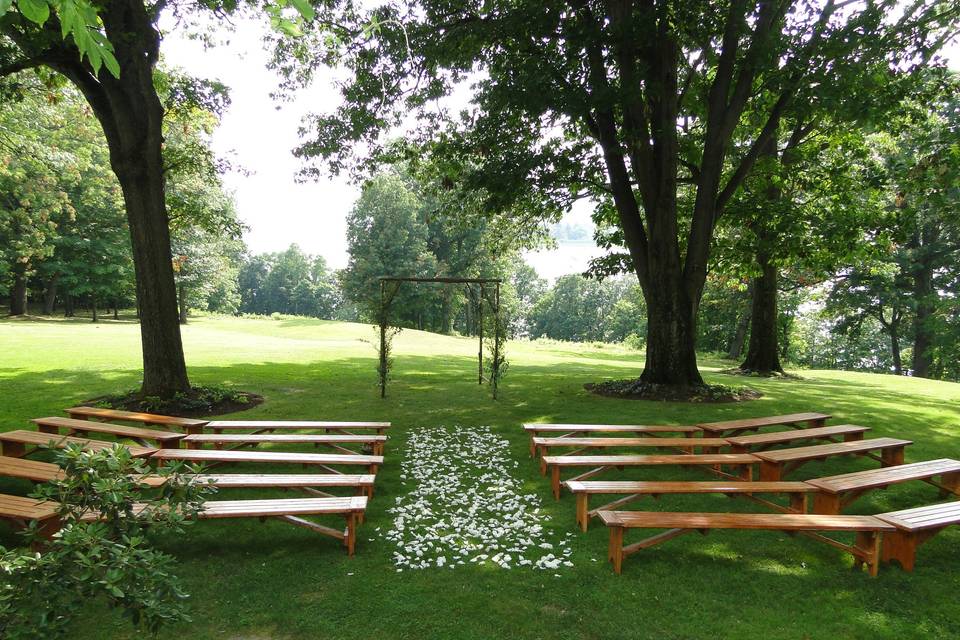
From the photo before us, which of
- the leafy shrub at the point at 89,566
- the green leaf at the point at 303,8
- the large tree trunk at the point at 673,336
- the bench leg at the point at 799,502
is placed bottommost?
the bench leg at the point at 799,502

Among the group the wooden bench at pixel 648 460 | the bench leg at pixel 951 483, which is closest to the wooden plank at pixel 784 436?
the wooden bench at pixel 648 460

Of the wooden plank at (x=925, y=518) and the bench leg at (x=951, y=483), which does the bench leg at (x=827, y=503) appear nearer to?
the wooden plank at (x=925, y=518)

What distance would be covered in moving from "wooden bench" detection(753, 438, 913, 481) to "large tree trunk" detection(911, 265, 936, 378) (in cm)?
2676

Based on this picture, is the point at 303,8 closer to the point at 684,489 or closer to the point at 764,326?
the point at 684,489

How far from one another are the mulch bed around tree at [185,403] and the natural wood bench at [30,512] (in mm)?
5373

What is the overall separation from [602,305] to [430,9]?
7590 centimetres

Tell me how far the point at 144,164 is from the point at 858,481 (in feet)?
39.5

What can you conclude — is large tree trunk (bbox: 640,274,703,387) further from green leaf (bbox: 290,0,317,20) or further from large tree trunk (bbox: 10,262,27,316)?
large tree trunk (bbox: 10,262,27,316)

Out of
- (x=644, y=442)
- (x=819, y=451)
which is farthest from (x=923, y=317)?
(x=644, y=442)

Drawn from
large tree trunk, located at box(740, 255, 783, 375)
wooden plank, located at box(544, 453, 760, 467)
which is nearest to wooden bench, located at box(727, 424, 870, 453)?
wooden plank, located at box(544, 453, 760, 467)

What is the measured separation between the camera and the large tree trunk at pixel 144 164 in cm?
942

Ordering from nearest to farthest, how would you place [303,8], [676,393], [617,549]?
[303,8] < [617,549] < [676,393]

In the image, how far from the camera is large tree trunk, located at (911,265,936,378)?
1099 inches

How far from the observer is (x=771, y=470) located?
20.5ft
